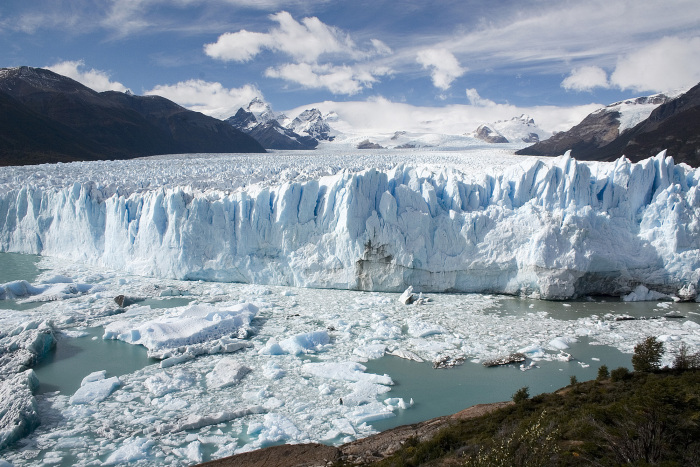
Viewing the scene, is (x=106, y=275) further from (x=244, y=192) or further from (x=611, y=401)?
(x=611, y=401)

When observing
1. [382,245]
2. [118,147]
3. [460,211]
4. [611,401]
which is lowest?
[611,401]

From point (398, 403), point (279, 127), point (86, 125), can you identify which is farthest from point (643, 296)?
point (279, 127)

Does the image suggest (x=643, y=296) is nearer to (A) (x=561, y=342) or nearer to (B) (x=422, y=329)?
(A) (x=561, y=342)

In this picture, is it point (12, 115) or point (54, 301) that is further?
point (12, 115)

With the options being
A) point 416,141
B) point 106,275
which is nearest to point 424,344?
point 106,275

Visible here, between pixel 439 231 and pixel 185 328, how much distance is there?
24.1ft

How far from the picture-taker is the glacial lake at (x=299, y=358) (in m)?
6.49

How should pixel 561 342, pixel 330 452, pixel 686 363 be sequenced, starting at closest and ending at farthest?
pixel 330 452 < pixel 686 363 < pixel 561 342

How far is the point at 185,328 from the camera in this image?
9375mm

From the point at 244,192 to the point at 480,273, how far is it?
7.56 m

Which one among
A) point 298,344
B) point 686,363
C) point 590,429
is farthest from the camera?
point 298,344

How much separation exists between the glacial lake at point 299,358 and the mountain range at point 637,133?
2188 centimetres

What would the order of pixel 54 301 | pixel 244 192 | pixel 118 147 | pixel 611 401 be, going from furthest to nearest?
pixel 118 147
pixel 244 192
pixel 54 301
pixel 611 401

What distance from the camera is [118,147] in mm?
46000
